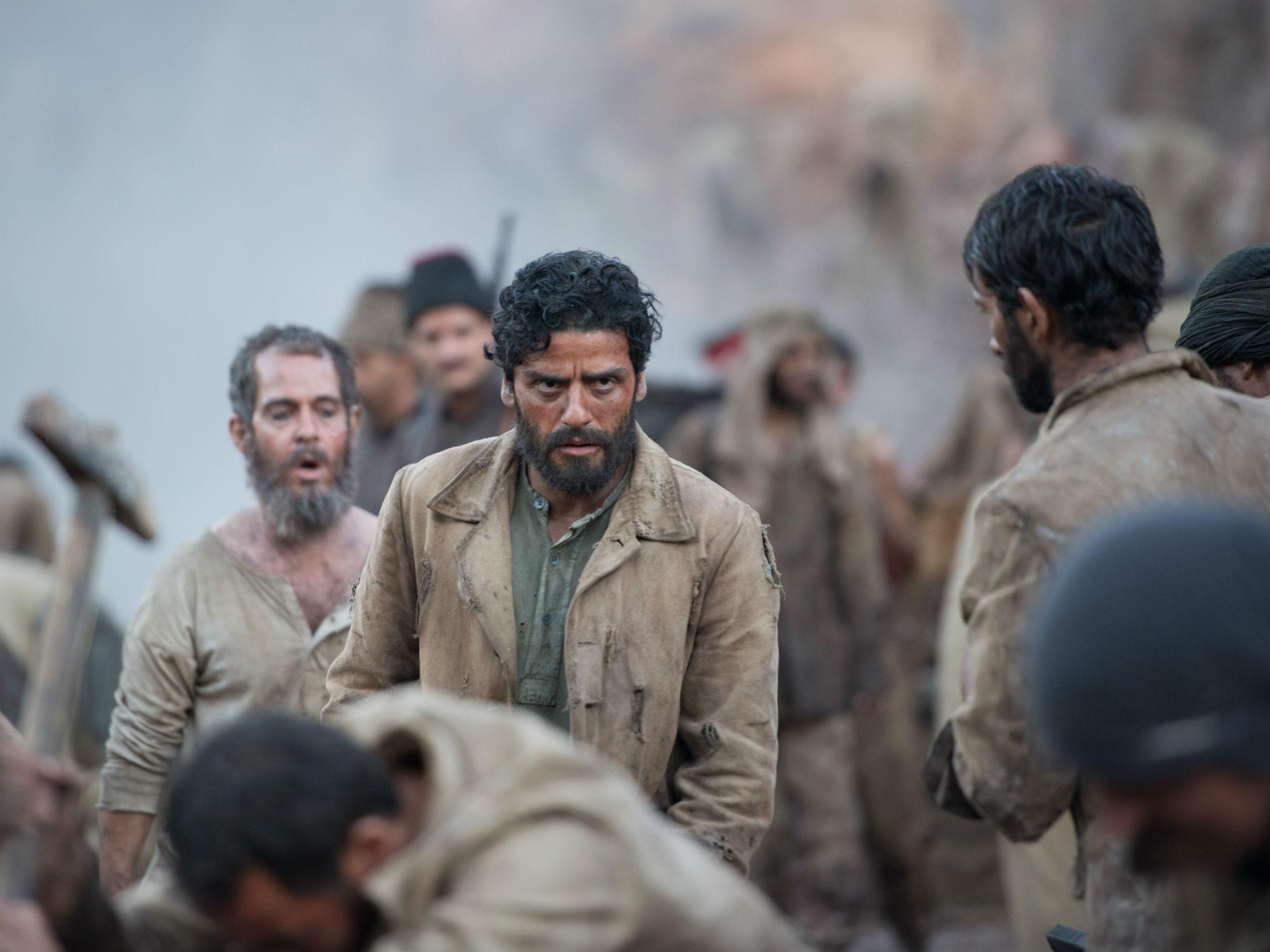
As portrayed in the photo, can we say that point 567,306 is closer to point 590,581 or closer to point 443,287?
point 590,581

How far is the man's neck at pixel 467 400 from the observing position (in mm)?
6285

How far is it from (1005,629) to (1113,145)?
1565cm

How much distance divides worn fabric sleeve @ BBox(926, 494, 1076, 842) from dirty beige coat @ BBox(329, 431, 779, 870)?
1.96 ft

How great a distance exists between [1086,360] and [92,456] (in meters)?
2.92

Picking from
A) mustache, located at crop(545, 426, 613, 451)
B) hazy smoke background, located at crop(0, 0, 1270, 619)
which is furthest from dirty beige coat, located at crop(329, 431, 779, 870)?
hazy smoke background, located at crop(0, 0, 1270, 619)

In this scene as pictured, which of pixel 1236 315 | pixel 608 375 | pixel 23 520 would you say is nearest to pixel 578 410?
pixel 608 375

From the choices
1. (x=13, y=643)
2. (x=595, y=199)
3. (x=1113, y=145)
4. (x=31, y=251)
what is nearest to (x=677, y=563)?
(x=13, y=643)

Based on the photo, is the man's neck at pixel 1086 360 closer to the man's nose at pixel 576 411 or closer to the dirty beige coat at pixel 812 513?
the man's nose at pixel 576 411

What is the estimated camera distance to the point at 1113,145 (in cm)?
1733

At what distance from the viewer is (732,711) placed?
3334mm

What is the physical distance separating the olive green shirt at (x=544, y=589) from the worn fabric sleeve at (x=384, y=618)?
0.78 feet

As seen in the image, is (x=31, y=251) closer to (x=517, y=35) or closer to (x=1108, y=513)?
(x=517, y=35)

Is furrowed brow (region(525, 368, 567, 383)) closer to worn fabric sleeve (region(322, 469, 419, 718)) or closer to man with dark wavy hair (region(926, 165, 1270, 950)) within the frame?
worn fabric sleeve (region(322, 469, 419, 718))

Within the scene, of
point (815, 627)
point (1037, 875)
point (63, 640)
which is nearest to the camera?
point (63, 640)
